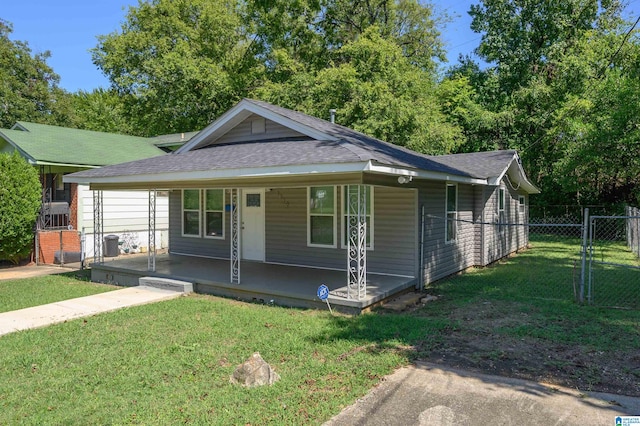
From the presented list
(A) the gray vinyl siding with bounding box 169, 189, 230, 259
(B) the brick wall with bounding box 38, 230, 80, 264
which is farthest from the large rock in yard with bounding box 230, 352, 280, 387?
(B) the brick wall with bounding box 38, 230, 80, 264

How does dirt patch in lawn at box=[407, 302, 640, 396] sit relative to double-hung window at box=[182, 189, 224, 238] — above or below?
below

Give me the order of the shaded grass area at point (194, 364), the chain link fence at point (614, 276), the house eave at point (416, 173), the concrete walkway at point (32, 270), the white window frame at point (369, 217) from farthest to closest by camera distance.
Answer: the concrete walkway at point (32, 270) < the white window frame at point (369, 217) < the chain link fence at point (614, 276) < the house eave at point (416, 173) < the shaded grass area at point (194, 364)

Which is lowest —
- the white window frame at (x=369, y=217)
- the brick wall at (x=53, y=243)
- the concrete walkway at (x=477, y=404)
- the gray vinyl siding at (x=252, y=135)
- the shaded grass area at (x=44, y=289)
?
the concrete walkway at (x=477, y=404)

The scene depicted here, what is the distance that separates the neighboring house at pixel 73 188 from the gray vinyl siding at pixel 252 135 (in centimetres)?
536

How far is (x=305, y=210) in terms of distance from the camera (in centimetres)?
1066

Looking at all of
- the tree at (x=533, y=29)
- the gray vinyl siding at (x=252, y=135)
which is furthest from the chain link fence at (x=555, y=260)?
the tree at (x=533, y=29)

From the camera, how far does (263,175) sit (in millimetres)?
7660

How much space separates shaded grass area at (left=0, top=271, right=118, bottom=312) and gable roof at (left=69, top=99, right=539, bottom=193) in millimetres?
2497

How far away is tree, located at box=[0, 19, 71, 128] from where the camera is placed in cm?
3006

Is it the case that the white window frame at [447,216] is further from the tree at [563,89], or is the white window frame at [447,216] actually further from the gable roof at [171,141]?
the gable roof at [171,141]

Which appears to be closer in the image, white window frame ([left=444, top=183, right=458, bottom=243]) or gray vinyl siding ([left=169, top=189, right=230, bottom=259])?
white window frame ([left=444, top=183, right=458, bottom=243])

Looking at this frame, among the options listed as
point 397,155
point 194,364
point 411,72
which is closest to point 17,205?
point 194,364

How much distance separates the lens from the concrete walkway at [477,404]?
3.77 metres

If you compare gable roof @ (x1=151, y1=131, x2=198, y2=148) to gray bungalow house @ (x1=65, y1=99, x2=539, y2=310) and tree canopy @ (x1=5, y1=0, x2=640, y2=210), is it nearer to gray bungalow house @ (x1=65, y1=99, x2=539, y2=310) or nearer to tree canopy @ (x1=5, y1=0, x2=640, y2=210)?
tree canopy @ (x1=5, y1=0, x2=640, y2=210)
